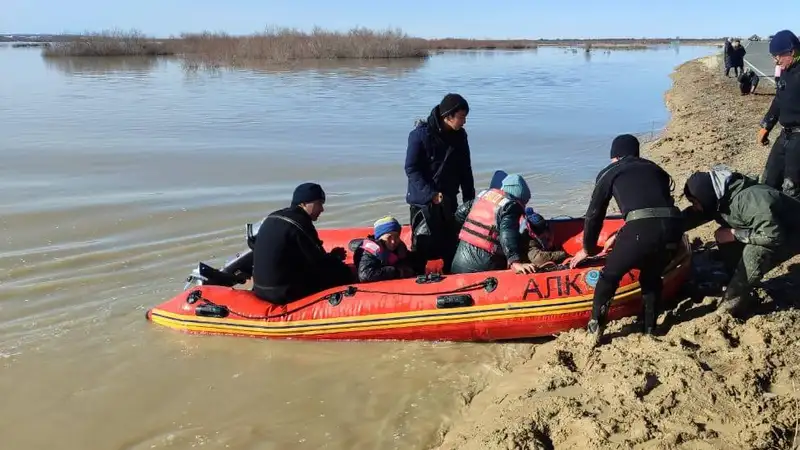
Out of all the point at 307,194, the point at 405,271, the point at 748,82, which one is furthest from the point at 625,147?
the point at 748,82

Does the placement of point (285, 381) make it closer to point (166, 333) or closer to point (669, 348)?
point (166, 333)

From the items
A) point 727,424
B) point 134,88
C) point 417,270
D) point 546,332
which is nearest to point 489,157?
point 417,270

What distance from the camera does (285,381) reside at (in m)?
4.39

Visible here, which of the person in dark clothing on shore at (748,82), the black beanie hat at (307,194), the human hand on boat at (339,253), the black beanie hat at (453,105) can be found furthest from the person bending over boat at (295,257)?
the person in dark clothing on shore at (748,82)

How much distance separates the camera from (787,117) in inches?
195

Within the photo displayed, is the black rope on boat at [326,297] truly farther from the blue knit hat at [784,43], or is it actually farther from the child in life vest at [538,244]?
the blue knit hat at [784,43]

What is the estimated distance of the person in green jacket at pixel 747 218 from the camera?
397 centimetres

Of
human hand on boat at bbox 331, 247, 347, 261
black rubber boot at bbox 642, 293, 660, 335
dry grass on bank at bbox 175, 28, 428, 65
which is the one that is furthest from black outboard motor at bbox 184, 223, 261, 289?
dry grass on bank at bbox 175, 28, 428, 65

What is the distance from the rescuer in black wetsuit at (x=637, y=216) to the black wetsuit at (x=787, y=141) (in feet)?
5.29

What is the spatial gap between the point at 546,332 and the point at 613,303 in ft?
1.65

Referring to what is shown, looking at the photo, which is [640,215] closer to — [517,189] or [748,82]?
[517,189]

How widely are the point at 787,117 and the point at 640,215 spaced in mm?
2108

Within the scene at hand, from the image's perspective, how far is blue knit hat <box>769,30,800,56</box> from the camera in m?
4.93

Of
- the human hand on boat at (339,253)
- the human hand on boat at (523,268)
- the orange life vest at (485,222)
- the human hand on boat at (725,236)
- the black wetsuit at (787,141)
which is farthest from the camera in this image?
the human hand on boat at (339,253)
